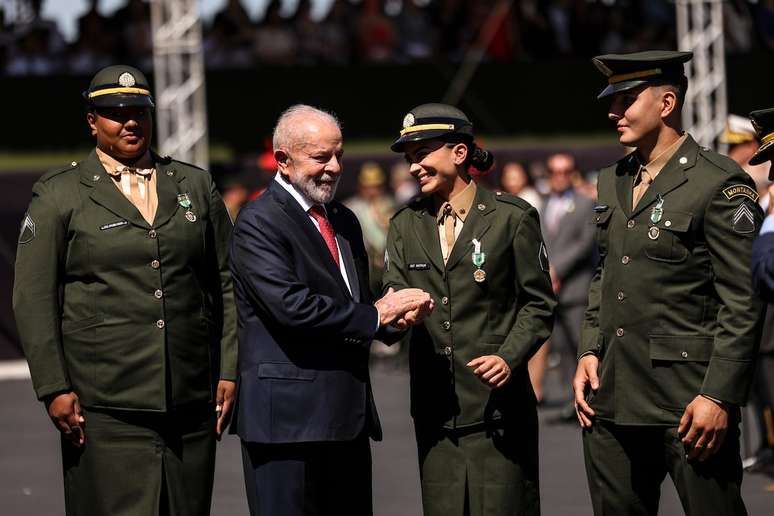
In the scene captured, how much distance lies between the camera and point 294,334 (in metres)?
5.39

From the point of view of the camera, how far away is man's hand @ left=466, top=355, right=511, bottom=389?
562 centimetres

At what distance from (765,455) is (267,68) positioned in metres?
10.8

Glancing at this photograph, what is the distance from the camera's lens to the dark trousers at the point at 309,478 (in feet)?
17.9

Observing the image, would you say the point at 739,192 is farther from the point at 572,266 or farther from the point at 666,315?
the point at 572,266

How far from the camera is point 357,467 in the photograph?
5562mm

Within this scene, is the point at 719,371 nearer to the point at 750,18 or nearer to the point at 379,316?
the point at 379,316

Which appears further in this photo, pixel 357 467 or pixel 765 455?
pixel 765 455

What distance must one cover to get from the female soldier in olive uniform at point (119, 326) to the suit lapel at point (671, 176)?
170 cm

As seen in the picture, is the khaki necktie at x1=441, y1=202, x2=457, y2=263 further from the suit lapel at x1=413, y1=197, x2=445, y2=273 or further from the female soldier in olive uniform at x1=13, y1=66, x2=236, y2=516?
the female soldier in olive uniform at x1=13, y1=66, x2=236, y2=516

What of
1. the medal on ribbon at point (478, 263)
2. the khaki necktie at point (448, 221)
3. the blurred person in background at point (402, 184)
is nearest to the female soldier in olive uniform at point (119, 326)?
the khaki necktie at point (448, 221)

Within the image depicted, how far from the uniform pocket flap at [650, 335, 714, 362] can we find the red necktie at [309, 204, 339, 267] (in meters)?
1.17

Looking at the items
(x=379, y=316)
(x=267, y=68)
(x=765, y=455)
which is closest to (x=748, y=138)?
(x=765, y=455)

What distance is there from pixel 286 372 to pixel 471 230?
959mm

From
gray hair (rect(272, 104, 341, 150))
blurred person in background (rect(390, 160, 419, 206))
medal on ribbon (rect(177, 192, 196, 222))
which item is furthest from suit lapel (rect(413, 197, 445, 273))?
blurred person in background (rect(390, 160, 419, 206))
